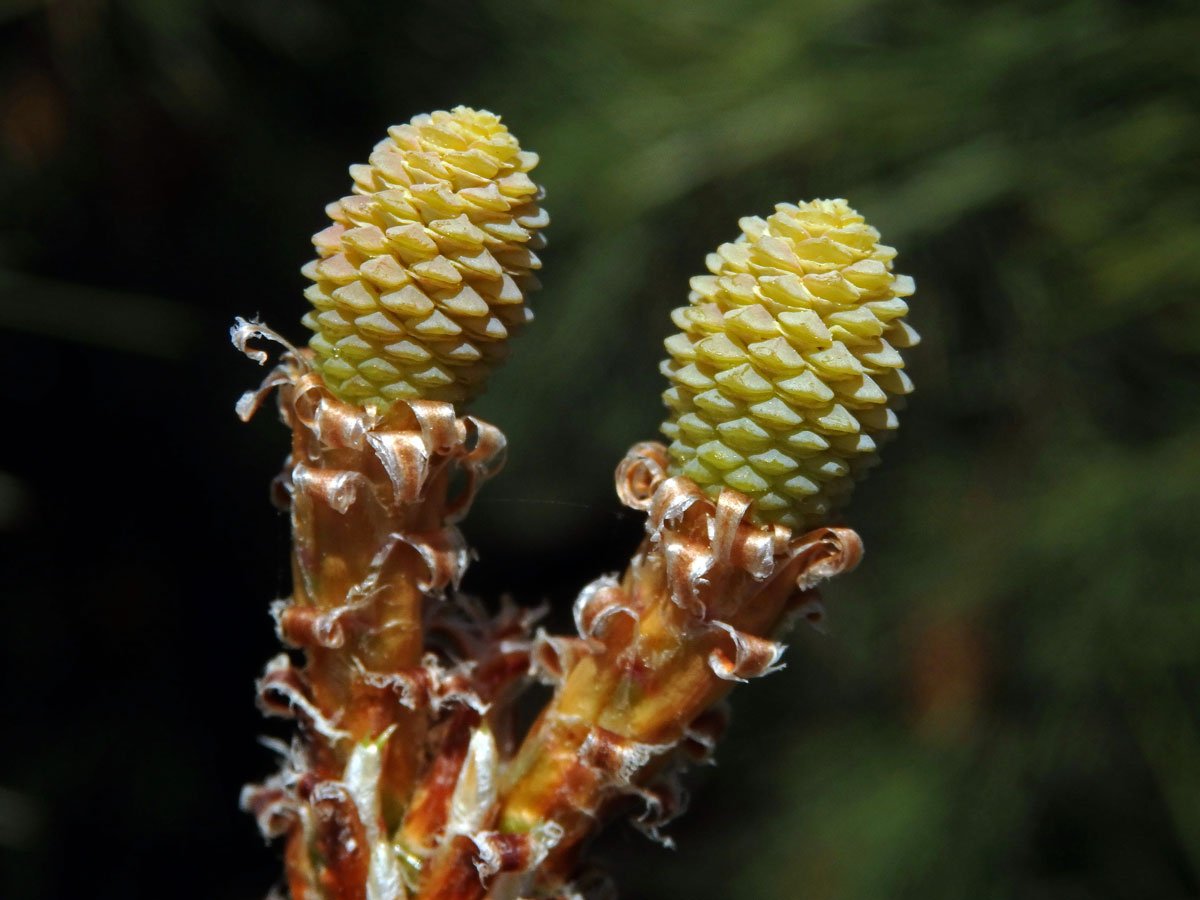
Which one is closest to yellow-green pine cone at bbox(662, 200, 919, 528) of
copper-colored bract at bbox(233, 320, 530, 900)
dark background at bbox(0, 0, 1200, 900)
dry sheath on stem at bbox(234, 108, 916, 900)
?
dry sheath on stem at bbox(234, 108, 916, 900)

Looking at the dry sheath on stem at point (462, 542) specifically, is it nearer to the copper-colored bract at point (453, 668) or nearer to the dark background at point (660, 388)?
the copper-colored bract at point (453, 668)

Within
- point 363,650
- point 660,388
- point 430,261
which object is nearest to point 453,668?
point 363,650

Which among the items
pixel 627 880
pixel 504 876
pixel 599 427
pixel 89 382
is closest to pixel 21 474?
pixel 89 382

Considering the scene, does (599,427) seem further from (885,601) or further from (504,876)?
(504,876)

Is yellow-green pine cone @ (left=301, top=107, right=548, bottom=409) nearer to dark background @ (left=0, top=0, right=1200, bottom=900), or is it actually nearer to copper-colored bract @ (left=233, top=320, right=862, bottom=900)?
copper-colored bract @ (left=233, top=320, right=862, bottom=900)

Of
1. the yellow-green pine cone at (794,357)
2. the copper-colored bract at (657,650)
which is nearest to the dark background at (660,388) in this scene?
the copper-colored bract at (657,650)

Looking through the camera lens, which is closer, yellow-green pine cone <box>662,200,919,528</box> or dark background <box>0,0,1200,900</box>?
yellow-green pine cone <box>662,200,919,528</box>

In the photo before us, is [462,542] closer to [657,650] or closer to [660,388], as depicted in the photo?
[657,650]
